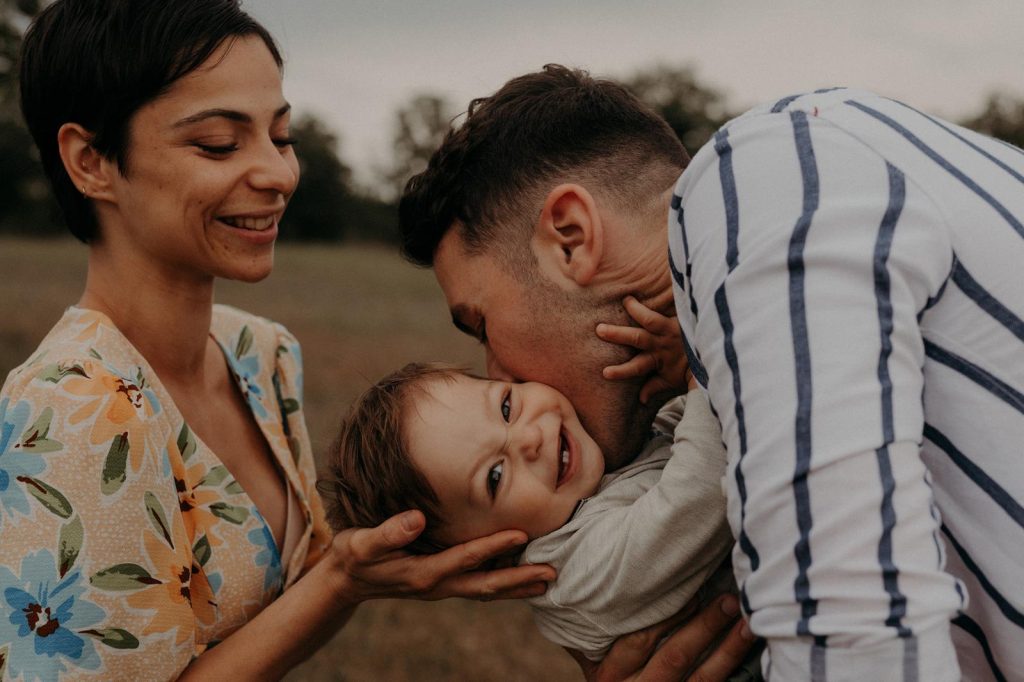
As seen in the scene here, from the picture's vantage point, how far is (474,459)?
226cm

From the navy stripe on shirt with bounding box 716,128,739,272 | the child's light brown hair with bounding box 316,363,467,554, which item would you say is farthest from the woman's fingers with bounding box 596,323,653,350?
the navy stripe on shirt with bounding box 716,128,739,272

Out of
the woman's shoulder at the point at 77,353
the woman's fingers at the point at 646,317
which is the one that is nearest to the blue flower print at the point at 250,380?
the woman's shoulder at the point at 77,353

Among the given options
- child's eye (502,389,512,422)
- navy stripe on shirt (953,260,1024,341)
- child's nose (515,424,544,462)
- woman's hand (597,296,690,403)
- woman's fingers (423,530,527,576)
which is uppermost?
navy stripe on shirt (953,260,1024,341)

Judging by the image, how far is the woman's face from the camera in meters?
2.51

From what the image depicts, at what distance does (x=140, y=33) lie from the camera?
247 cm

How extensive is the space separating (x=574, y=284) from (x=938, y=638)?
114 centimetres

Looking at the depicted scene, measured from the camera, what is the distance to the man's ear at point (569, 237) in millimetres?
2020

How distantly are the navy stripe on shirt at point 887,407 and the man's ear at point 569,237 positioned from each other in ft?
2.66

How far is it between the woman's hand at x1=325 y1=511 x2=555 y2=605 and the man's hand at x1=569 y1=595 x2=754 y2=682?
0.80ft

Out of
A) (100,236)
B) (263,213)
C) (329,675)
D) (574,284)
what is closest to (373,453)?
(574,284)

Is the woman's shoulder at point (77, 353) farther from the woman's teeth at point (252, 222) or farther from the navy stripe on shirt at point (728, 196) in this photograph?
the navy stripe on shirt at point (728, 196)

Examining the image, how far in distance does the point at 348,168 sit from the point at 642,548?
5737 cm

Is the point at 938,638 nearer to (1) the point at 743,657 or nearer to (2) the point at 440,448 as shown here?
(1) the point at 743,657

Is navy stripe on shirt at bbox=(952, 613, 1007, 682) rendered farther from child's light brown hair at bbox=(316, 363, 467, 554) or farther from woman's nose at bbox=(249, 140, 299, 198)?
woman's nose at bbox=(249, 140, 299, 198)
